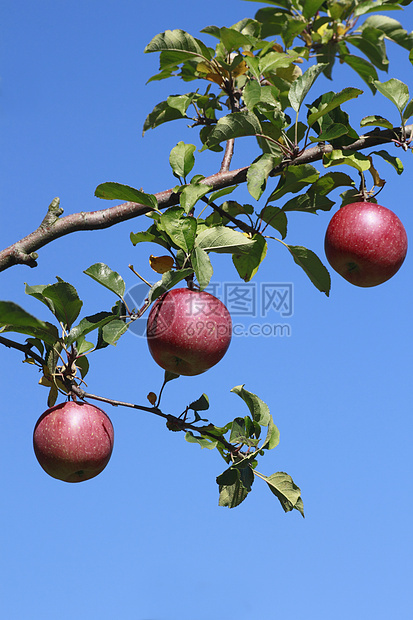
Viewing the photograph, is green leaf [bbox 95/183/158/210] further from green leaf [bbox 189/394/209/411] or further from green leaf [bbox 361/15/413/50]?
green leaf [bbox 361/15/413/50]

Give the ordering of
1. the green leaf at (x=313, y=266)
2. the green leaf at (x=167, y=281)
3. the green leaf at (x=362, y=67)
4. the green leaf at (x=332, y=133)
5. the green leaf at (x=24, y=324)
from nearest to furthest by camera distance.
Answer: the green leaf at (x=24, y=324), the green leaf at (x=167, y=281), the green leaf at (x=332, y=133), the green leaf at (x=313, y=266), the green leaf at (x=362, y=67)

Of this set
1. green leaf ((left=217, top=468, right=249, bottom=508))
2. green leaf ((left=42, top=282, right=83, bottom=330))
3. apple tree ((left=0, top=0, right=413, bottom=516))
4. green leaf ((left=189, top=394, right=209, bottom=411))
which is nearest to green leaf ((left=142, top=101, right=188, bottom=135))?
apple tree ((left=0, top=0, right=413, bottom=516))

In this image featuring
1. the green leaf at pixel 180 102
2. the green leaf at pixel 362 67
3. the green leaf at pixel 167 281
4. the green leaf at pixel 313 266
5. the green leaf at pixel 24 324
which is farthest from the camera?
the green leaf at pixel 362 67

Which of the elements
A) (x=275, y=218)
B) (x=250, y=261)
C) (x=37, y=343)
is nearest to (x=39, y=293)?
(x=37, y=343)

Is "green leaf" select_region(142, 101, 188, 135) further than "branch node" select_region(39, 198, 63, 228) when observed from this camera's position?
Yes

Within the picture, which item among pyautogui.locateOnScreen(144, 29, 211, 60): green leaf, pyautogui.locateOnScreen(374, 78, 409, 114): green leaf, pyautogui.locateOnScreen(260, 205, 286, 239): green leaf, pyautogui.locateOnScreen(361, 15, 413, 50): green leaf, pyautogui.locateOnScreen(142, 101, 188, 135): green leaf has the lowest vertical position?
pyautogui.locateOnScreen(260, 205, 286, 239): green leaf

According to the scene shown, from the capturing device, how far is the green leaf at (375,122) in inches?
93.7

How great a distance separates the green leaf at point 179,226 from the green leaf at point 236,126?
36 centimetres

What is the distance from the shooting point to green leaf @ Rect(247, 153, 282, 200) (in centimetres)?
202

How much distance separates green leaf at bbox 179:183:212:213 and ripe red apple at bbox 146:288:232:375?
12.1 inches

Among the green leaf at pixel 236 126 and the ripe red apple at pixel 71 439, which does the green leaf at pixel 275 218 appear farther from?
the ripe red apple at pixel 71 439

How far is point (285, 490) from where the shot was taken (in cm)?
240

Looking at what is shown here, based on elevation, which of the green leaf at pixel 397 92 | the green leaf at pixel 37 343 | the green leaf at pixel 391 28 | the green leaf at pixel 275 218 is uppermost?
the green leaf at pixel 391 28

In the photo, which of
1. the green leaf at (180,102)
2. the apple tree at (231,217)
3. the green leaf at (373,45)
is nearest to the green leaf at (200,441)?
the apple tree at (231,217)
